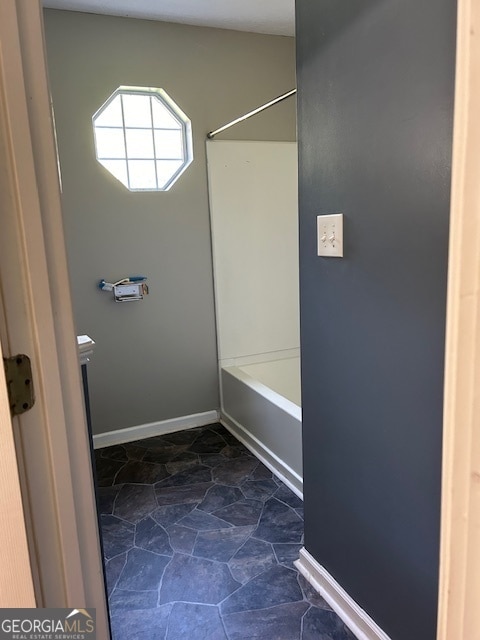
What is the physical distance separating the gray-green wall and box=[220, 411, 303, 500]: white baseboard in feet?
0.78

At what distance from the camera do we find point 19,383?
77cm

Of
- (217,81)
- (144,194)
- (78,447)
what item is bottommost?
(78,447)

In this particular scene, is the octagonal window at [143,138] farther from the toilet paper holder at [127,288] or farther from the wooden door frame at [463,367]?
the wooden door frame at [463,367]

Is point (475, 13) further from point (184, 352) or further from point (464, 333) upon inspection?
point (184, 352)

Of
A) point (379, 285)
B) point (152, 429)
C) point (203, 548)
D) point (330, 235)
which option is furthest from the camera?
point (152, 429)

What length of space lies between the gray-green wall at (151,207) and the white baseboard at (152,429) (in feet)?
0.14

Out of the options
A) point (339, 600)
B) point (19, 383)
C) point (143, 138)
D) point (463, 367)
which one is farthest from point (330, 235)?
point (143, 138)

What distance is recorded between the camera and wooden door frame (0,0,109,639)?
2.38 feet

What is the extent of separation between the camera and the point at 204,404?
328 centimetres

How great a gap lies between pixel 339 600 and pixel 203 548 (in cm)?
63

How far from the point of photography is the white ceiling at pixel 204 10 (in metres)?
2.53

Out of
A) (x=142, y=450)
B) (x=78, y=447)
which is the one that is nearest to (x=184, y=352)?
(x=142, y=450)

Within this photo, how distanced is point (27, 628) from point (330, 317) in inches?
43.8

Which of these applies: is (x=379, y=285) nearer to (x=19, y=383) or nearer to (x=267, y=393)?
(x=19, y=383)
